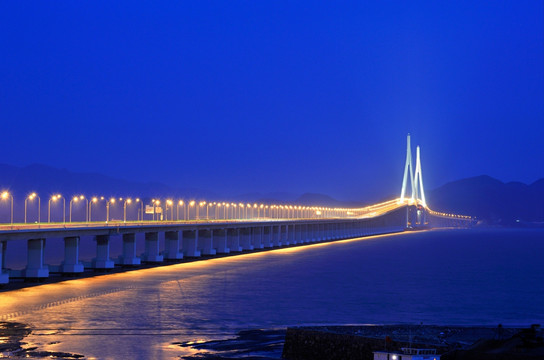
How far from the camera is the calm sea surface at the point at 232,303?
114ft

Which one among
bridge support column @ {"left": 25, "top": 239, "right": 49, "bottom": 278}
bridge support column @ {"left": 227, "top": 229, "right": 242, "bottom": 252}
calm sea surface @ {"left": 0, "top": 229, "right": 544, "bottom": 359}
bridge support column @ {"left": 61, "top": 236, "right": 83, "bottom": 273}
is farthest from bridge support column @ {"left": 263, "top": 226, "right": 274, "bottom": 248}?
bridge support column @ {"left": 25, "top": 239, "right": 49, "bottom": 278}

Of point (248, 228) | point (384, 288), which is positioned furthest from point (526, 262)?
point (384, 288)

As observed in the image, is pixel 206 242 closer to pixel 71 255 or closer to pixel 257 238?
pixel 257 238

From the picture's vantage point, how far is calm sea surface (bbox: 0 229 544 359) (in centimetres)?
3481

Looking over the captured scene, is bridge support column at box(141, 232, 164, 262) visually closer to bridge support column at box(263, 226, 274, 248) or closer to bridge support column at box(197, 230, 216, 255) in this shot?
bridge support column at box(197, 230, 216, 255)

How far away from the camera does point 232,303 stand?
4822 cm

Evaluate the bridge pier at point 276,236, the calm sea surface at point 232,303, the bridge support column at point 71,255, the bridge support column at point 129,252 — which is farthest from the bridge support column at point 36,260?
the bridge pier at point 276,236

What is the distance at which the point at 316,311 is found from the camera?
44.5 meters

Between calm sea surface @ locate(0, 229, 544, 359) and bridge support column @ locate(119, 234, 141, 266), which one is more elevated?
bridge support column @ locate(119, 234, 141, 266)

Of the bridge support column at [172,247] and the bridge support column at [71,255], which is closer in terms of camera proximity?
the bridge support column at [71,255]

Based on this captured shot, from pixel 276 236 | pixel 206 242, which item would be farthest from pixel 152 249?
pixel 276 236

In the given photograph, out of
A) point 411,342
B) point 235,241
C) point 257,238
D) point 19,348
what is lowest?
point 19,348

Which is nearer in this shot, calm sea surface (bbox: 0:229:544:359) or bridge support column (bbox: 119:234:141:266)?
calm sea surface (bbox: 0:229:544:359)

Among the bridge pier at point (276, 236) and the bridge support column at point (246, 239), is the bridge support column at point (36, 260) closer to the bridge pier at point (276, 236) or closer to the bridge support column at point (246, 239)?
the bridge support column at point (246, 239)
